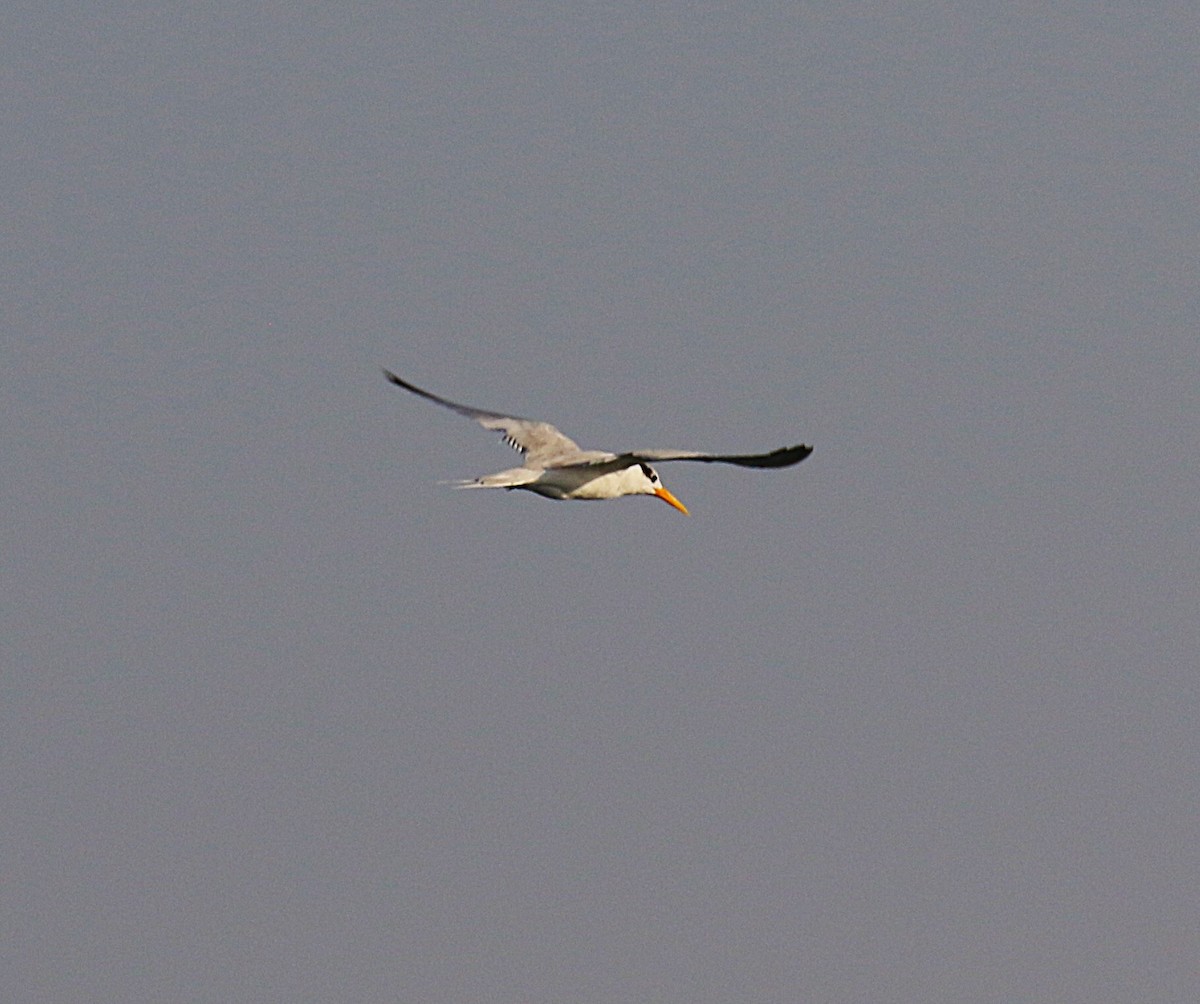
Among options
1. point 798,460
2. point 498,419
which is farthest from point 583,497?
point 798,460

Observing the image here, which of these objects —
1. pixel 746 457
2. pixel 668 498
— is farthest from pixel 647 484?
pixel 746 457

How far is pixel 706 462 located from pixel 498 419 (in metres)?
14.0

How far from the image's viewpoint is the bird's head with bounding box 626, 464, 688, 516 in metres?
42.6

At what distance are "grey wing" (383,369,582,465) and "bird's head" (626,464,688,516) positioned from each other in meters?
1.18

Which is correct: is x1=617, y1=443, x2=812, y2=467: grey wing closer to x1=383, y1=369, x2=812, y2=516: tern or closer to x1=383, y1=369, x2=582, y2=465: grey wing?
x1=383, y1=369, x2=812, y2=516: tern

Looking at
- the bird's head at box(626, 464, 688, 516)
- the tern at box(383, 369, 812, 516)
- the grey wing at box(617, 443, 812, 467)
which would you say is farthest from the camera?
the bird's head at box(626, 464, 688, 516)

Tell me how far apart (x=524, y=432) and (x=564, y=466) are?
212 inches

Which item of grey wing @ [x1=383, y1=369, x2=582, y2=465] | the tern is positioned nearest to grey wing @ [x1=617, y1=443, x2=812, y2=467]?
the tern

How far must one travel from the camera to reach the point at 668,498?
44156 mm

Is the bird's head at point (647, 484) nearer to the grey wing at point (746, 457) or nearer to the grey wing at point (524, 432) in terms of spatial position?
the grey wing at point (524, 432)

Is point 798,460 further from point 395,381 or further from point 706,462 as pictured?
point 395,381

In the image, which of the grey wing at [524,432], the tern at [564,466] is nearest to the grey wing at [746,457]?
the tern at [564,466]

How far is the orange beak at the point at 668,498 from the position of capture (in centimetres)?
4375

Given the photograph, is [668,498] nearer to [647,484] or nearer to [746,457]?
[647,484]
